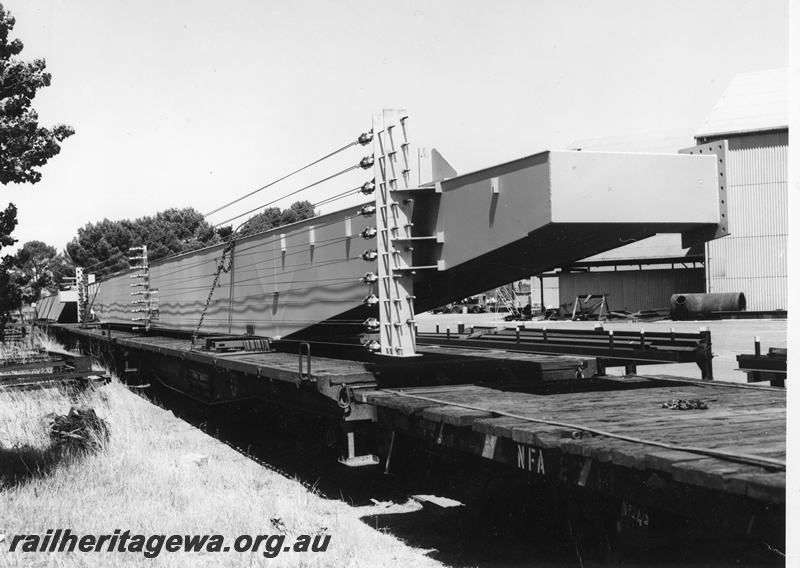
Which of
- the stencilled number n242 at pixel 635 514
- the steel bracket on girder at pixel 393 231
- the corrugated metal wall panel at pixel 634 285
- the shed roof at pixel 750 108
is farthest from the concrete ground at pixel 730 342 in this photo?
the shed roof at pixel 750 108

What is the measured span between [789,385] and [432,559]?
3012 mm

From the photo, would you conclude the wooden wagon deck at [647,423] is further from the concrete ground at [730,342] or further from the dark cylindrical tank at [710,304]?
the dark cylindrical tank at [710,304]

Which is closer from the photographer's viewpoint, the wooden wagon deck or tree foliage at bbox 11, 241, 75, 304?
the wooden wagon deck

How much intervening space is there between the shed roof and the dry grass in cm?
2637

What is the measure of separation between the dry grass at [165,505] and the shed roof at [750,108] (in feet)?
86.5

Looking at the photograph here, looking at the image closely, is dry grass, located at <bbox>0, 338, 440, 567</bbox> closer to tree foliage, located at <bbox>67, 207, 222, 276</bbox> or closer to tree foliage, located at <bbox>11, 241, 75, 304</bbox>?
tree foliage, located at <bbox>11, 241, 75, 304</bbox>

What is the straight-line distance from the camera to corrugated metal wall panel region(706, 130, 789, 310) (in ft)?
94.6

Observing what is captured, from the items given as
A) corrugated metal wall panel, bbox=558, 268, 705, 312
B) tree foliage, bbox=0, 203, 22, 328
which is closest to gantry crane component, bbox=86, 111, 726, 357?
tree foliage, bbox=0, 203, 22, 328

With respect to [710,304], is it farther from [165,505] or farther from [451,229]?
[165,505]

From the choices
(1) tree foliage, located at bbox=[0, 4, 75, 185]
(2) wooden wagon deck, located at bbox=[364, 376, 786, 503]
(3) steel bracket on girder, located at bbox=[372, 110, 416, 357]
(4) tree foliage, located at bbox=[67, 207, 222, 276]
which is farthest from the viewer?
(4) tree foliage, located at bbox=[67, 207, 222, 276]

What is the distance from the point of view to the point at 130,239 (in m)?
54.5

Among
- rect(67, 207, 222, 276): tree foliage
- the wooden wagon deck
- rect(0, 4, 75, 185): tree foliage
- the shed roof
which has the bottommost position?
the wooden wagon deck

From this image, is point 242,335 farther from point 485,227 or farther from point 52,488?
point 485,227

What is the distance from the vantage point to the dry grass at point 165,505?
5.21m
